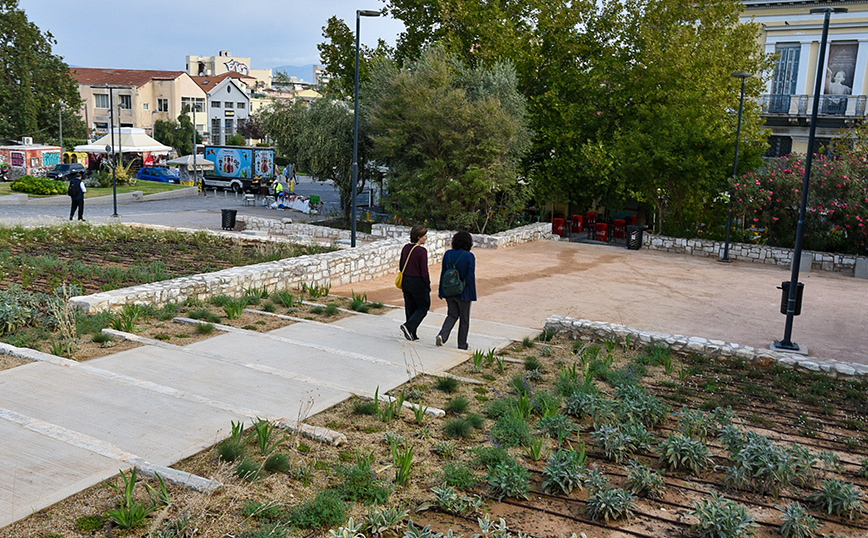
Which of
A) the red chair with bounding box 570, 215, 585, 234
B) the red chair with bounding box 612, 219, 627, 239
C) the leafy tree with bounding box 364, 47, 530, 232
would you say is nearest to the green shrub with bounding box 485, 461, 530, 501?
the leafy tree with bounding box 364, 47, 530, 232

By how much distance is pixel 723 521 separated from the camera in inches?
212

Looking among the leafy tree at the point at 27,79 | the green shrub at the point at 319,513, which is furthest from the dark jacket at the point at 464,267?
the leafy tree at the point at 27,79

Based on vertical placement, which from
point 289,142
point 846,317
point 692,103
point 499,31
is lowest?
point 846,317

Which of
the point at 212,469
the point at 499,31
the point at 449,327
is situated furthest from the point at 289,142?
the point at 212,469

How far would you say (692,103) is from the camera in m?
25.6

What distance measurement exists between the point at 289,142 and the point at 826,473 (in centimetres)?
2443

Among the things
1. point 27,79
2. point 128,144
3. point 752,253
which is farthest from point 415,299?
point 27,79

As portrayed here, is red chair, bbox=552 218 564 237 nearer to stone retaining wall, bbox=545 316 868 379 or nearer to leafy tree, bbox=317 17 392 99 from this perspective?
leafy tree, bbox=317 17 392 99

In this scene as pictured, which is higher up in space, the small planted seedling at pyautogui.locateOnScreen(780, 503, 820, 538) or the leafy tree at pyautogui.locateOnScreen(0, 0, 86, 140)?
the leafy tree at pyautogui.locateOnScreen(0, 0, 86, 140)

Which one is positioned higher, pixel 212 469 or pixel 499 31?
pixel 499 31

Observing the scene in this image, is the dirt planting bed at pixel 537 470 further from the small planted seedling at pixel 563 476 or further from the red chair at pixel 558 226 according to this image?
the red chair at pixel 558 226

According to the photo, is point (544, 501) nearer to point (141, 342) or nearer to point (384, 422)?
point (384, 422)

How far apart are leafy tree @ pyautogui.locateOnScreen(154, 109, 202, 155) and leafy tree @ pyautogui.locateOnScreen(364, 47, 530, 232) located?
51185mm

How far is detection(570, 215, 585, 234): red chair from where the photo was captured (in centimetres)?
3055
